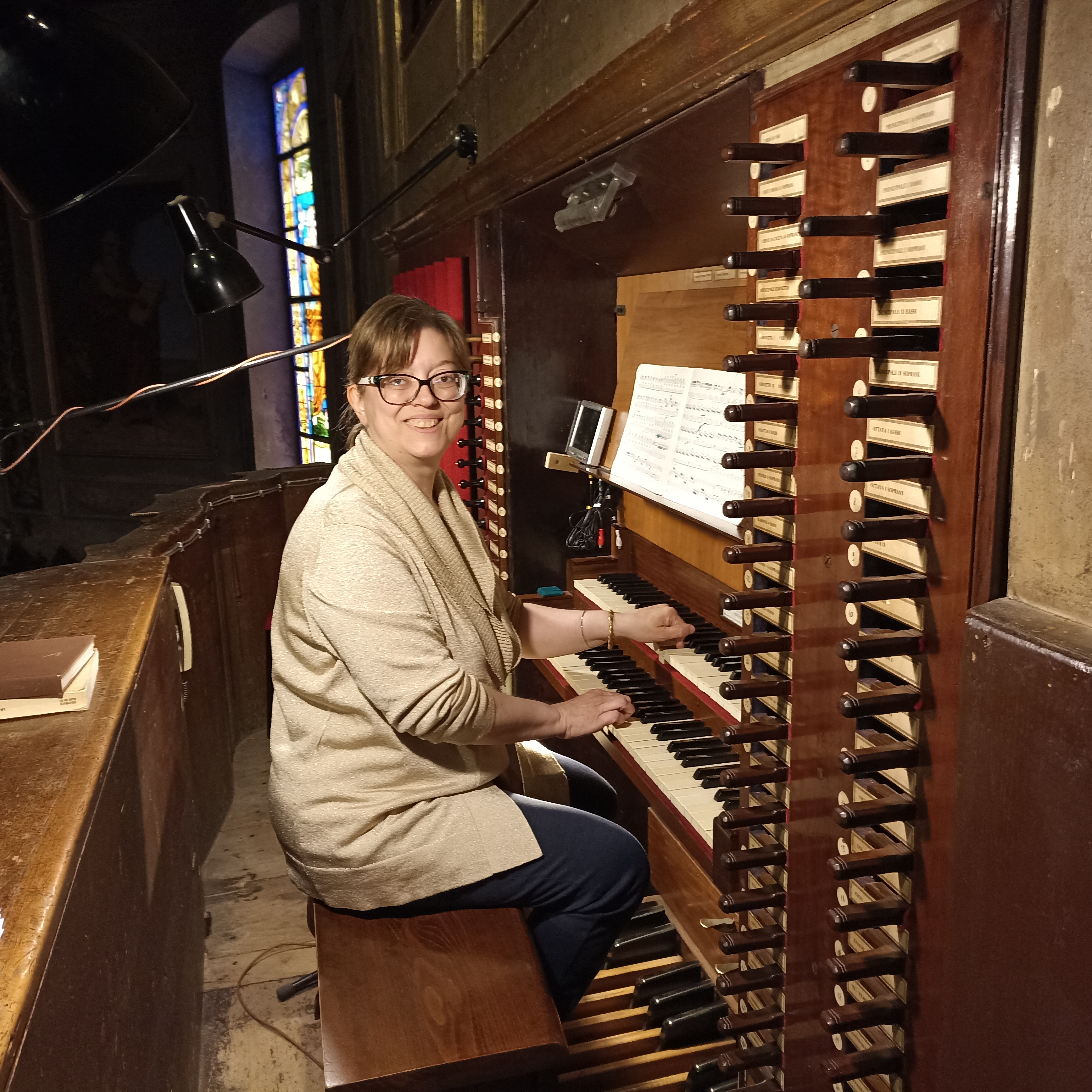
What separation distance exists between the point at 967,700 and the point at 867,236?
2.07ft

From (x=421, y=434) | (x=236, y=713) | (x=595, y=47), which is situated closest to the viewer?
(x=421, y=434)

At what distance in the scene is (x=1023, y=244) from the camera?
3.57 feet

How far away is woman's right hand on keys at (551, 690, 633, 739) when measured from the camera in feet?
6.63

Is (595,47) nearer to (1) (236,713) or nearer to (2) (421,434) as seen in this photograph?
(2) (421,434)

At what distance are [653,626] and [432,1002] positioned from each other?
1.03 metres

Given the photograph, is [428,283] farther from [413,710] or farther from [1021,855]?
[1021,855]

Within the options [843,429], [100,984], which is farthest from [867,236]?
[100,984]

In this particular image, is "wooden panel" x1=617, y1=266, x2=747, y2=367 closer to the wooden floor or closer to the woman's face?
the woman's face

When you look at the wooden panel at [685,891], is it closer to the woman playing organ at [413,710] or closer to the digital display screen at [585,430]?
the woman playing organ at [413,710]

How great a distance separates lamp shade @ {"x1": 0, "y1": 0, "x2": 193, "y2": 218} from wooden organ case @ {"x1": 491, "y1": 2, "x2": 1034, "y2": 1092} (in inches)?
38.9

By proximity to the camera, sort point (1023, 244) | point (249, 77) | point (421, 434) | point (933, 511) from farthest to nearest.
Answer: point (249, 77) → point (421, 434) → point (933, 511) → point (1023, 244)

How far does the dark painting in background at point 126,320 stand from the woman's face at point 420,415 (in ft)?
23.7

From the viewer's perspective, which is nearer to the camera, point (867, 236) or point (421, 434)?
point (867, 236)

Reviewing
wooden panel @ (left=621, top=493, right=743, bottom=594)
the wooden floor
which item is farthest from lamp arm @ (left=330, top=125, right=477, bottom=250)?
the wooden floor
